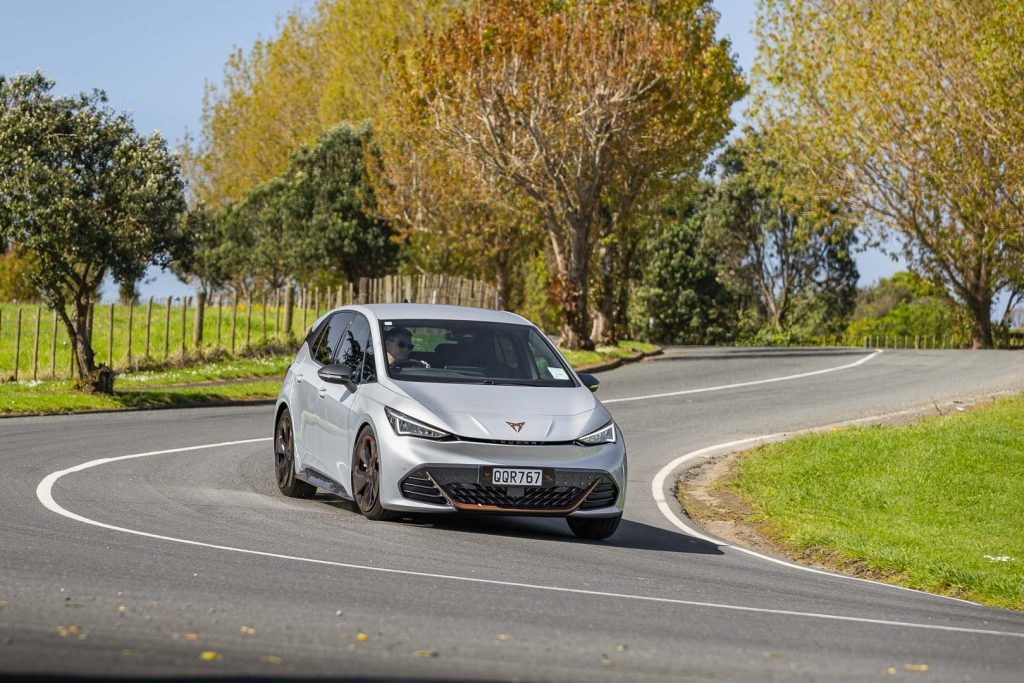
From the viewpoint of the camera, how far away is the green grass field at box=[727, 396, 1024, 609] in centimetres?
1178

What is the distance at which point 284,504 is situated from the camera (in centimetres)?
1266

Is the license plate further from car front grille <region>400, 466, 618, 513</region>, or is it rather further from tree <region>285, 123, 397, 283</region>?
tree <region>285, 123, 397, 283</region>

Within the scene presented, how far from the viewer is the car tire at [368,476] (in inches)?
450

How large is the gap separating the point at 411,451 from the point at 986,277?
1718 inches

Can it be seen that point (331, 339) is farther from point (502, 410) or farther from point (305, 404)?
point (502, 410)

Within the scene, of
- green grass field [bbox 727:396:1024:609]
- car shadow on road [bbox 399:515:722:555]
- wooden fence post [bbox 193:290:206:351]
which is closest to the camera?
car shadow on road [bbox 399:515:722:555]

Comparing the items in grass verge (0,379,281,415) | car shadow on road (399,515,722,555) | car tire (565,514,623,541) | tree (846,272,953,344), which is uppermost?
tree (846,272,953,344)

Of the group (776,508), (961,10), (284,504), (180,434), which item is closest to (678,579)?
(284,504)

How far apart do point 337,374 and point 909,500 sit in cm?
642

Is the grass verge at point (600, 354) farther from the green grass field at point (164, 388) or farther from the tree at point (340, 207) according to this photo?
the tree at point (340, 207)

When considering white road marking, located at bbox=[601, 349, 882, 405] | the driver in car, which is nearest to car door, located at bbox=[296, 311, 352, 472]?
the driver in car

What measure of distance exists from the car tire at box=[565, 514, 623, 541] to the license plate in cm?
75

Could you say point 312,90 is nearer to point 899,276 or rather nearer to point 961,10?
point 899,276

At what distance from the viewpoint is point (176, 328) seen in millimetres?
35438
